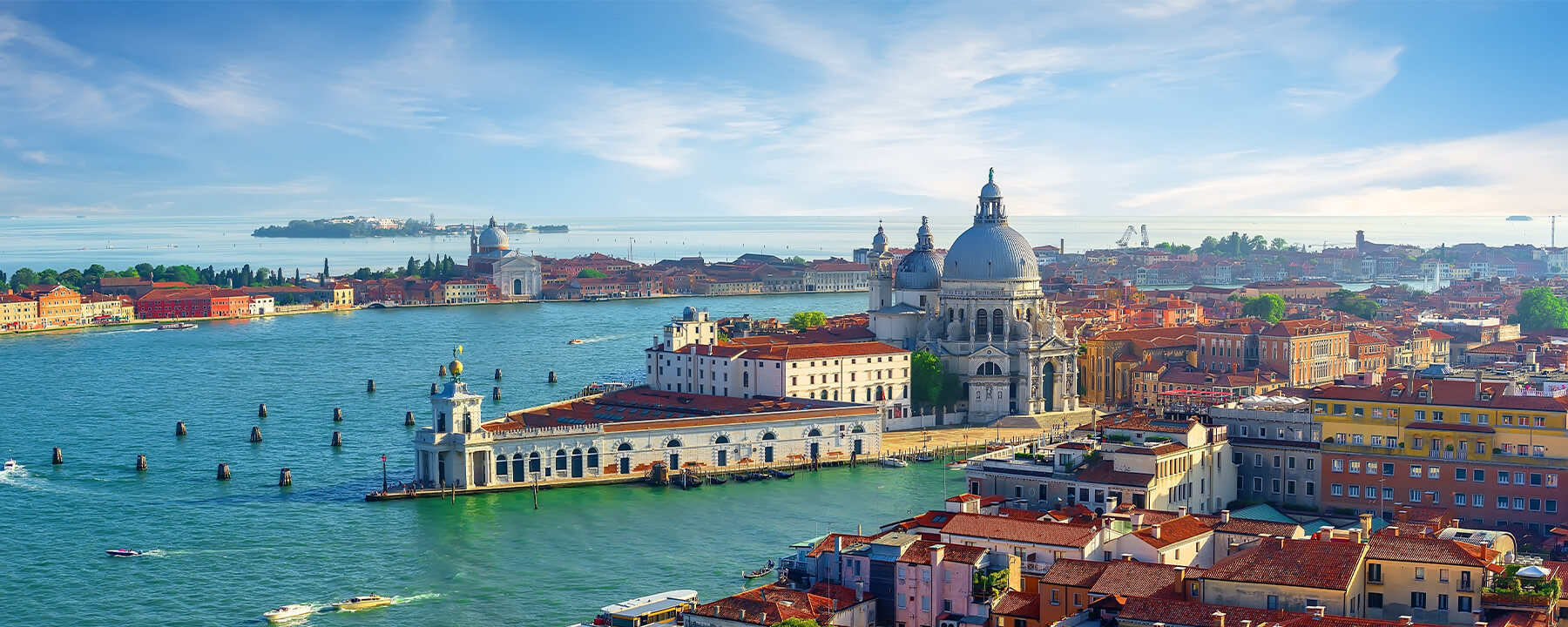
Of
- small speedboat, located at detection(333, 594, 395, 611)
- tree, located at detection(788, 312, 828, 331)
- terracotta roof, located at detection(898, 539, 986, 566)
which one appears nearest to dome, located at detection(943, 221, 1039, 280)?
tree, located at detection(788, 312, 828, 331)

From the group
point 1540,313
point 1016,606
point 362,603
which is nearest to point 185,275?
point 1540,313

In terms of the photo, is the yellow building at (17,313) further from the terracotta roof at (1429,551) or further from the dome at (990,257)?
the terracotta roof at (1429,551)

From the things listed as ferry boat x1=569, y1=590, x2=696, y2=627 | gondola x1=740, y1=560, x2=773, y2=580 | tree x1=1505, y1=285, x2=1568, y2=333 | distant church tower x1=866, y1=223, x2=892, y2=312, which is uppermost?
distant church tower x1=866, y1=223, x2=892, y2=312

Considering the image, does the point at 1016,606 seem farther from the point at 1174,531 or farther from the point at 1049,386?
the point at 1049,386

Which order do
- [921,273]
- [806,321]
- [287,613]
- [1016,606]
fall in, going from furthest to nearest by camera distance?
1. [806,321]
2. [921,273]
3. [287,613]
4. [1016,606]

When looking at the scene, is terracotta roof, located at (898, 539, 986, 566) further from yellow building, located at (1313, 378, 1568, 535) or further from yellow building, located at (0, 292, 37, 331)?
yellow building, located at (0, 292, 37, 331)

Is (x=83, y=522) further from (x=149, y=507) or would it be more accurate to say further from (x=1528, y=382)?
(x=1528, y=382)

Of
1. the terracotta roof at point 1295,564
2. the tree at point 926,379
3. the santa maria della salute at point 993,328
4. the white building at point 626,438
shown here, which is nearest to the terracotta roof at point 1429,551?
the terracotta roof at point 1295,564
